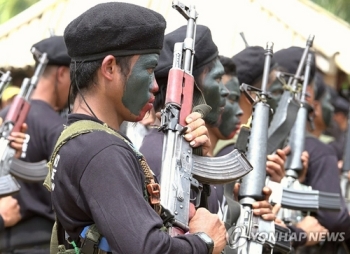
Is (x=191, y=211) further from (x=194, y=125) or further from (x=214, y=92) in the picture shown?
(x=214, y=92)

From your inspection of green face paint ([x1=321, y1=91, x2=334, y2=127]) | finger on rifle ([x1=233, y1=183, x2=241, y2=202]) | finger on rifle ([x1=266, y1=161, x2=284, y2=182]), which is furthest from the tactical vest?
green face paint ([x1=321, y1=91, x2=334, y2=127])

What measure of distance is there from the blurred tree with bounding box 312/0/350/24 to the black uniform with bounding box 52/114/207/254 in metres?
8.42

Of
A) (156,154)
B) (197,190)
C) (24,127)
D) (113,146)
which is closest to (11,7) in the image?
(24,127)

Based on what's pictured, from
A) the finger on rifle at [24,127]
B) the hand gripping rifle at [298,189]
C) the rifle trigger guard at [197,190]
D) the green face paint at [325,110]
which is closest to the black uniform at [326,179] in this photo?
the hand gripping rifle at [298,189]

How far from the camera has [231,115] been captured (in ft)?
21.1

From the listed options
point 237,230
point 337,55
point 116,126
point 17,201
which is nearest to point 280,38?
point 337,55

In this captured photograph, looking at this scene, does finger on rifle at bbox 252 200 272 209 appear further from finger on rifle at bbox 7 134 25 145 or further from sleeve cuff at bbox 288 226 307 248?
Result: finger on rifle at bbox 7 134 25 145

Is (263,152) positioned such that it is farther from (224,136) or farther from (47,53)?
(47,53)

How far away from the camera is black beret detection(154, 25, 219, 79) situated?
5.34 metres

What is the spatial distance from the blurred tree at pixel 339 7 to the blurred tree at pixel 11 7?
12.5 feet

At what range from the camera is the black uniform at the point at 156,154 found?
4.86 meters

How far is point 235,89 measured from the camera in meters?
6.63

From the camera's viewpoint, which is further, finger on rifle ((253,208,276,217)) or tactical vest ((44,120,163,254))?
finger on rifle ((253,208,276,217))

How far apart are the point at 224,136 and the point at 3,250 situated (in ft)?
6.36
